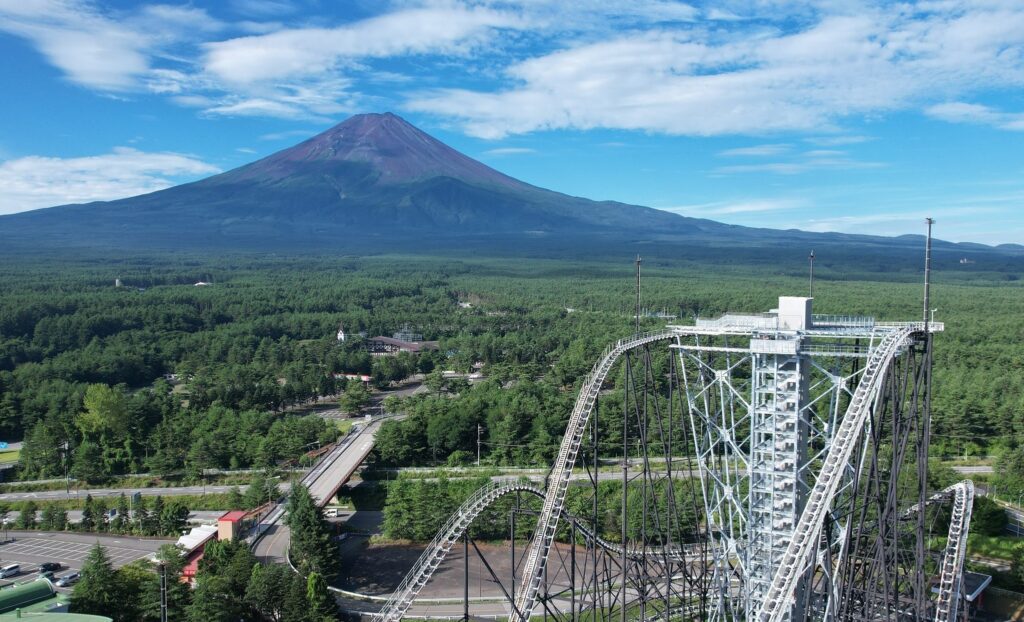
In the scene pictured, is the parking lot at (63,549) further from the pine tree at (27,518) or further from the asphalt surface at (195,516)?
the asphalt surface at (195,516)

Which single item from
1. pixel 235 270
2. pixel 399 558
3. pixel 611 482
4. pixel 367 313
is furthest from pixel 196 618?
pixel 235 270

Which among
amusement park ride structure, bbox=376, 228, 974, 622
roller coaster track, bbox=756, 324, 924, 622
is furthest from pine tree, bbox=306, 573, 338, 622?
roller coaster track, bbox=756, 324, 924, 622

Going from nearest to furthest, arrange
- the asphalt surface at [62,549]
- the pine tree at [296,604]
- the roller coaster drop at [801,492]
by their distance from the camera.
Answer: the roller coaster drop at [801,492], the pine tree at [296,604], the asphalt surface at [62,549]

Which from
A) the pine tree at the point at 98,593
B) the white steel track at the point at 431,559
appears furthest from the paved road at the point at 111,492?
the white steel track at the point at 431,559

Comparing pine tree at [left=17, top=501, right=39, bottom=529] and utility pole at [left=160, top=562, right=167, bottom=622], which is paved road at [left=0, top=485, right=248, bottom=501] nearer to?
pine tree at [left=17, top=501, right=39, bottom=529]

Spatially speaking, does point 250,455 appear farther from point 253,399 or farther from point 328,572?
point 328,572
